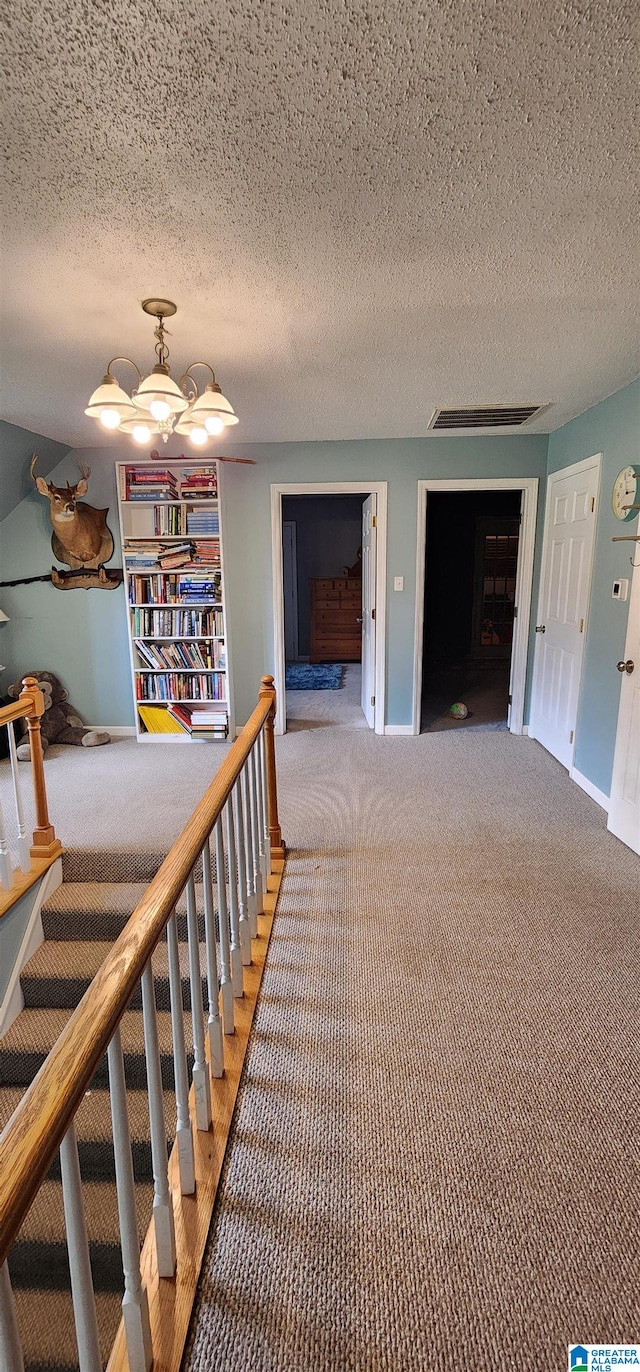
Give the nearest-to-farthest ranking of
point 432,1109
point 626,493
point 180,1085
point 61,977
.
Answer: point 180,1085
point 432,1109
point 61,977
point 626,493

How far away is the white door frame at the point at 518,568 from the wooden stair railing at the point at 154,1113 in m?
2.73

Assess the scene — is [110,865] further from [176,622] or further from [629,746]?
[629,746]

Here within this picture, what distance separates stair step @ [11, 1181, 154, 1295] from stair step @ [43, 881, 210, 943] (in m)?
0.88

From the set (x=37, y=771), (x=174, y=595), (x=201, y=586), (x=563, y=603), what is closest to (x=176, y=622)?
(x=174, y=595)

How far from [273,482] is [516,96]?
10.6 feet

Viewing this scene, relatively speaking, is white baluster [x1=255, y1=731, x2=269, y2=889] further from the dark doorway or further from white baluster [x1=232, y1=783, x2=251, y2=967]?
the dark doorway

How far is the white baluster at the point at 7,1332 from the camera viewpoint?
59cm

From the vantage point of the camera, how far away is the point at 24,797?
3.41 metres

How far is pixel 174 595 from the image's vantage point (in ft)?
14.4

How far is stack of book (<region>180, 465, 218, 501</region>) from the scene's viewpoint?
166 inches

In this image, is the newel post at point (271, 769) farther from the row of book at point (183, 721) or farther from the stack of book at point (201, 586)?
the stack of book at point (201, 586)

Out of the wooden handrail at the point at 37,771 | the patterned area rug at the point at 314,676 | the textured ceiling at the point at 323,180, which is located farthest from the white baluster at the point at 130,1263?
the patterned area rug at the point at 314,676

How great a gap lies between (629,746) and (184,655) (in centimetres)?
303

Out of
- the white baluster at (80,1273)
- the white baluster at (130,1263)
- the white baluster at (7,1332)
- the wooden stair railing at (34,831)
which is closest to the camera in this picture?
the white baluster at (7,1332)
